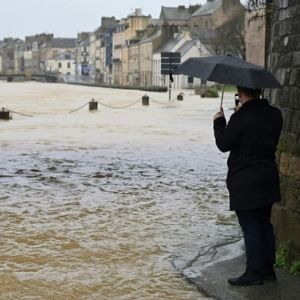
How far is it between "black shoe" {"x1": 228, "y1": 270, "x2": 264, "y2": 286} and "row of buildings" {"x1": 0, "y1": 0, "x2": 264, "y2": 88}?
8098 centimetres

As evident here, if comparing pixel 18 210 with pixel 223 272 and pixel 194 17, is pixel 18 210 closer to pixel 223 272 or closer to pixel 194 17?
pixel 223 272

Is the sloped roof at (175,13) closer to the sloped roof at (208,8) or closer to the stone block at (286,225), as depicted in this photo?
the sloped roof at (208,8)

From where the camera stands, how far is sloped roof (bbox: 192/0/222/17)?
12100cm

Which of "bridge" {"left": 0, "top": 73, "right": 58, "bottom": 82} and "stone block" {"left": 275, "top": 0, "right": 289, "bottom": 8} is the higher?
"stone block" {"left": 275, "top": 0, "right": 289, "bottom": 8}

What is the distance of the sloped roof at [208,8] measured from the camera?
121000 millimetres

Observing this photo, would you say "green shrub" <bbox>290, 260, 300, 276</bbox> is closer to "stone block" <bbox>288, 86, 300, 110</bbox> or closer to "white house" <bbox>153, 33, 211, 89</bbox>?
"stone block" <bbox>288, 86, 300, 110</bbox>

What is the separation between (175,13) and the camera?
13675 cm

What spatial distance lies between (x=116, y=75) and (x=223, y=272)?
140095 mm

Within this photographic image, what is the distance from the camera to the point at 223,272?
7102 mm

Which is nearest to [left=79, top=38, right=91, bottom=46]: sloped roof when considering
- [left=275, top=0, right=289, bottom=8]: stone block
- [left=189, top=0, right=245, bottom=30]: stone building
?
[left=189, top=0, right=245, bottom=30]: stone building

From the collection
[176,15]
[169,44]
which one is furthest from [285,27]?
[176,15]

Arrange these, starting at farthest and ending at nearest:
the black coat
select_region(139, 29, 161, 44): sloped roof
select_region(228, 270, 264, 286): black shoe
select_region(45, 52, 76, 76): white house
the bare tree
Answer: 1. select_region(45, 52, 76, 76): white house
2. select_region(139, 29, 161, 44): sloped roof
3. the bare tree
4. select_region(228, 270, 264, 286): black shoe
5. the black coat

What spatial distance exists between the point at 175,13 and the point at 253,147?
133347 millimetres

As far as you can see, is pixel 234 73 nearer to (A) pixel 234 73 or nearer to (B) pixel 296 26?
(A) pixel 234 73
